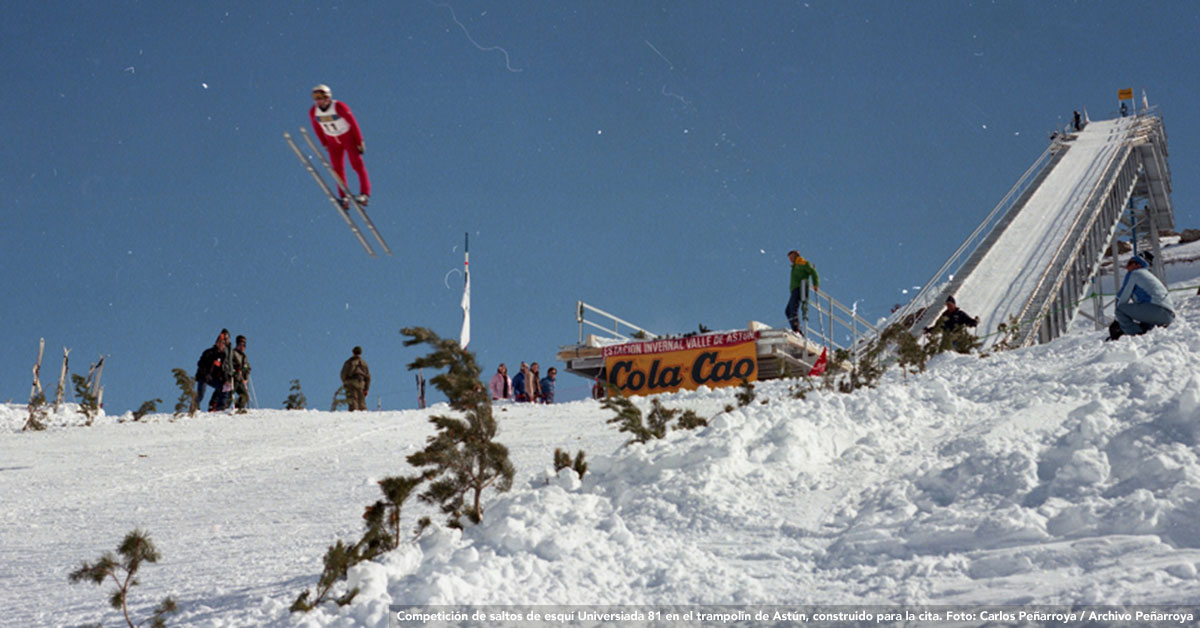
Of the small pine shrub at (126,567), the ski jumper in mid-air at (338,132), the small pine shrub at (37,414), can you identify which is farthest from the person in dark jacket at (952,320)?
the small pine shrub at (37,414)

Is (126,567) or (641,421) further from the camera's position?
(641,421)

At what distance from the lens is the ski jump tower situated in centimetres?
2006

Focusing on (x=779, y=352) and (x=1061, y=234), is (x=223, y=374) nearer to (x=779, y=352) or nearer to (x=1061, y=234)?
(x=779, y=352)

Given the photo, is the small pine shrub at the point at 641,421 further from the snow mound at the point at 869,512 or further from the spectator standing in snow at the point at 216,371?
the spectator standing in snow at the point at 216,371

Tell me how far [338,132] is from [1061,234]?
2005 centimetres

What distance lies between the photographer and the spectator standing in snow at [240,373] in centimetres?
1520

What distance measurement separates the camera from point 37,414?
1479 cm

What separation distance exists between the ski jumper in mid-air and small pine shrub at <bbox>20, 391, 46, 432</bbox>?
20.1 feet

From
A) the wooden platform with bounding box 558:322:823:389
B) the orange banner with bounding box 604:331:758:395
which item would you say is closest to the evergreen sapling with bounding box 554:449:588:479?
the orange banner with bounding box 604:331:758:395

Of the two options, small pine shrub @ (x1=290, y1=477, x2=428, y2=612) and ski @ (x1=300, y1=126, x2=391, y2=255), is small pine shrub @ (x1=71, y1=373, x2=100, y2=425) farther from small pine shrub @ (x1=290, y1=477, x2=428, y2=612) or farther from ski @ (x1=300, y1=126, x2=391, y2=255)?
small pine shrub @ (x1=290, y1=477, x2=428, y2=612)

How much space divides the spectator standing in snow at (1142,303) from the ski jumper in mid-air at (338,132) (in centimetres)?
773

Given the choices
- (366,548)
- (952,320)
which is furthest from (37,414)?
(952,320)

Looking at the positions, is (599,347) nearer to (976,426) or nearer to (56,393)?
(56,393)

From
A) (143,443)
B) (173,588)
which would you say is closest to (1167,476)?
(173,588)
